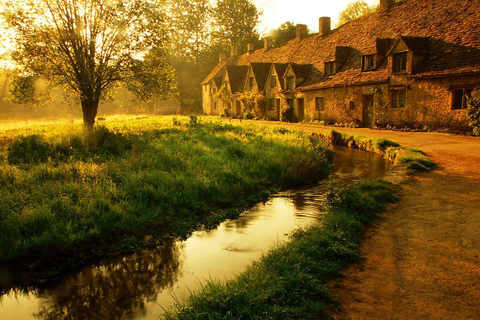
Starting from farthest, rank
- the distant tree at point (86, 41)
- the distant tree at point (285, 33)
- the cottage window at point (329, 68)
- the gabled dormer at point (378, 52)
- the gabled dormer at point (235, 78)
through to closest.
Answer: the distant tree at point (285, 33), the gabled dormer at point (235, 78), the cottage window at point (329, 68), the gabled dormer at point (378, 52), the distant tree at point (86, 41)

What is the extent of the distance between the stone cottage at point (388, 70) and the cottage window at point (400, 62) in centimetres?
6

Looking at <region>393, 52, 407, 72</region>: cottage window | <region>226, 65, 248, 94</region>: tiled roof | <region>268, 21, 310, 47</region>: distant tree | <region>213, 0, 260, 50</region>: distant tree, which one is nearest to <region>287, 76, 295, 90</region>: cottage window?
<region>393, 52, 407, 72</region>: cottage window

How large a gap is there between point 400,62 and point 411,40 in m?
1.49

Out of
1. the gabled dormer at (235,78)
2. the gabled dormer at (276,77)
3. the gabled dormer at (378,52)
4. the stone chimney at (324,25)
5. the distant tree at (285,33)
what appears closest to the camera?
the gabled dormer at (378,52)

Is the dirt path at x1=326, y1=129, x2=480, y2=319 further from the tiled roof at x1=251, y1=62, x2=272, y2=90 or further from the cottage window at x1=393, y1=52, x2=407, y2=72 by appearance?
the tiled roof at x1=251, y1=62, x2=272, y2=90

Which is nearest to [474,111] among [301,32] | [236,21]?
[301,32]

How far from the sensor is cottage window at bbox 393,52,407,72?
21.8 metres

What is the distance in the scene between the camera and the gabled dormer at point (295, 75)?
105 ft

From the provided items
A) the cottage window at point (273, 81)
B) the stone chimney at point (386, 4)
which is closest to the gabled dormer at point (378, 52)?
the stone chimney at point (386, 4)

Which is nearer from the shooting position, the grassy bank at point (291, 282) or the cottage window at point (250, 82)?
the grassy bank at point (291, 282)

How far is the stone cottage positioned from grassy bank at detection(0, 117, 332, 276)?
10253 millimetres

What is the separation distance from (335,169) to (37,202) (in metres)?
10.7

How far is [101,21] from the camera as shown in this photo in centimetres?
1752

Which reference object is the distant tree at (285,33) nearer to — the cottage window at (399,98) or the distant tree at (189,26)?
the distant tree at (189,26)
